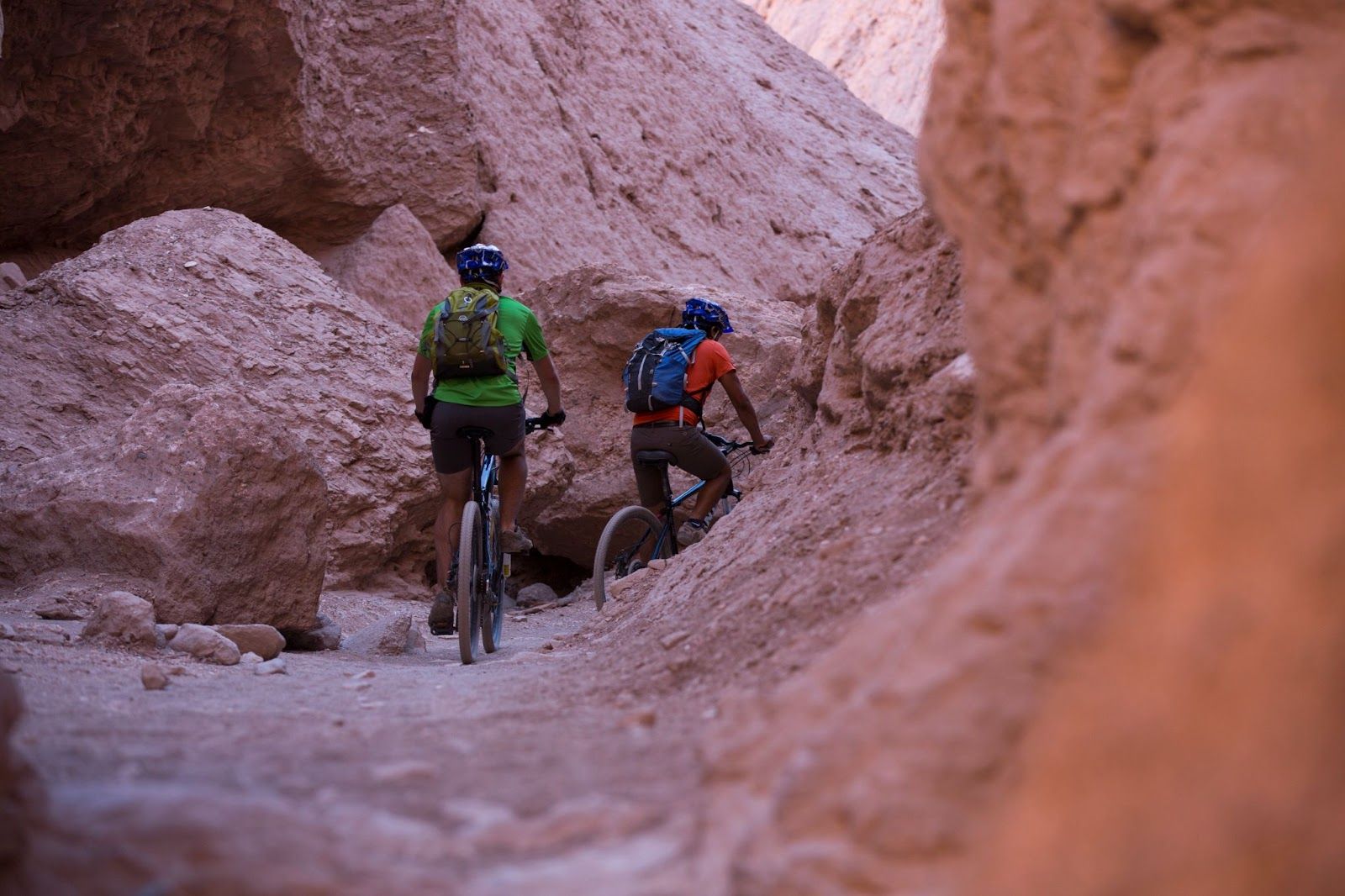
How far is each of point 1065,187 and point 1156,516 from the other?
907 mm

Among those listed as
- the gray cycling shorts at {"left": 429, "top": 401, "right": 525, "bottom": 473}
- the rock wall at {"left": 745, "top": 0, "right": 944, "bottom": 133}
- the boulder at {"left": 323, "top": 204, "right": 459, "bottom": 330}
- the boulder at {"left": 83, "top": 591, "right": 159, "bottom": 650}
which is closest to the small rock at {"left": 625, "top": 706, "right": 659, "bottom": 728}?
the boulder at {"left": 83, "top": 591, "right": 159, "bottom": 650}

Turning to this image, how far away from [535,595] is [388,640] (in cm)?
353

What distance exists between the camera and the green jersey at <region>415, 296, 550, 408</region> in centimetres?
555

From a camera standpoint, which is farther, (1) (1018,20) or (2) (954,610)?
(1) (1018,20)

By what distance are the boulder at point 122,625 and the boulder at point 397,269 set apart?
5581 millimetres

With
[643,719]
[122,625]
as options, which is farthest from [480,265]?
[643,719]

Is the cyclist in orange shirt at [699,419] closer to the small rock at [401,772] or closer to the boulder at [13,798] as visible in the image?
the small rock at [401,772]

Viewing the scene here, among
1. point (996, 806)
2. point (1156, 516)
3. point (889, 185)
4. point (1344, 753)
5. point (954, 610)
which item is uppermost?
point (889, 185)

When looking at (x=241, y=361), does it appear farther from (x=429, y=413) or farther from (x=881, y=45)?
(x=881, y=45)

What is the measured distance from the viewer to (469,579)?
5.27m

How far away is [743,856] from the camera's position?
1844 mm

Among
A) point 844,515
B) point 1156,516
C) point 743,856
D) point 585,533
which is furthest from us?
point 585,533

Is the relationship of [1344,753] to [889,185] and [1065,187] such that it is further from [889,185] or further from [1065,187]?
[889,185]

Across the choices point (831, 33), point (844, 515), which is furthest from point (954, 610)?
point (831, 33)
